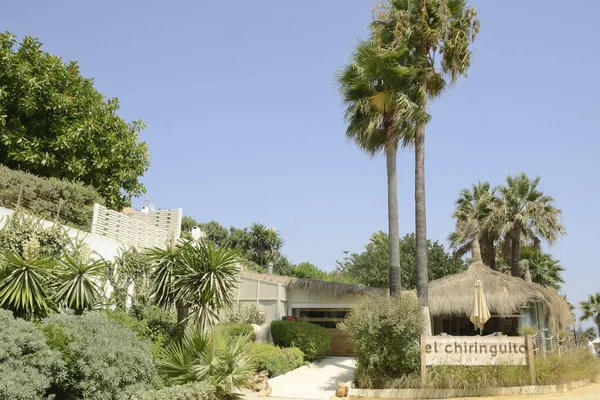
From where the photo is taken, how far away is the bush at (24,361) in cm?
729

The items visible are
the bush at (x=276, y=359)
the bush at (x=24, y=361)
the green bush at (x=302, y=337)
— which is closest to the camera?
the bush at (x=24, y=361)

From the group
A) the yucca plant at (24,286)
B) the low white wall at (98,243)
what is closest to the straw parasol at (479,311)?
the low white wall at (98,243)

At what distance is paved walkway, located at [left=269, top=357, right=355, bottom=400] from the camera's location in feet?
43.8

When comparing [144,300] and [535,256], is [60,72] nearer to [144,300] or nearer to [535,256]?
[144,300]

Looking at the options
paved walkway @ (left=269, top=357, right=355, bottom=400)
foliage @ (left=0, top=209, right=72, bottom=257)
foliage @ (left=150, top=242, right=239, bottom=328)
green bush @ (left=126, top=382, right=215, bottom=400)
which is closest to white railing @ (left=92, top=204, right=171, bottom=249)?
foliage @ (left=150, top=242, right=239, bottom=328)

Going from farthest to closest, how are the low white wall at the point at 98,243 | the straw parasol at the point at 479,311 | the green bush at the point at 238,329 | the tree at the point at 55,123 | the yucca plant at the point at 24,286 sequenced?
the tree at the point at 55,123 → the green bush at the point at 238,329 → the straw parasol at the point at 479,311 → the low white wall at the point at 98,243 → the yucca plant at the point at 24,286

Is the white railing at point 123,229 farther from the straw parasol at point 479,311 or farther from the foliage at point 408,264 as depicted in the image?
the foliage at point 408,264

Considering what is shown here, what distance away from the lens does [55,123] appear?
770 inches

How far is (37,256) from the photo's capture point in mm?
11570

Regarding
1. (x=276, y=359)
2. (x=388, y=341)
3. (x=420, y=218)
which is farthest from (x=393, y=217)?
(x=276, y=359)

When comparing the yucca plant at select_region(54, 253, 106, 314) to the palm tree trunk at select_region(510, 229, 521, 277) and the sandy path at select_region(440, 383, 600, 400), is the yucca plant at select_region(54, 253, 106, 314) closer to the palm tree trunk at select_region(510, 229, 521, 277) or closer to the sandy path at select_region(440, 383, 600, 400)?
the sandy path at select_region(440, 383, 600, 400)

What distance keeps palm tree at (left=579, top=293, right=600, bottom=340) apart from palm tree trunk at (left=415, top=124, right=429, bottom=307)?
23.9 m

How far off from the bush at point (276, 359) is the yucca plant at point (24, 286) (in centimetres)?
597

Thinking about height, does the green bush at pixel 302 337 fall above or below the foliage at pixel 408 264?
below
